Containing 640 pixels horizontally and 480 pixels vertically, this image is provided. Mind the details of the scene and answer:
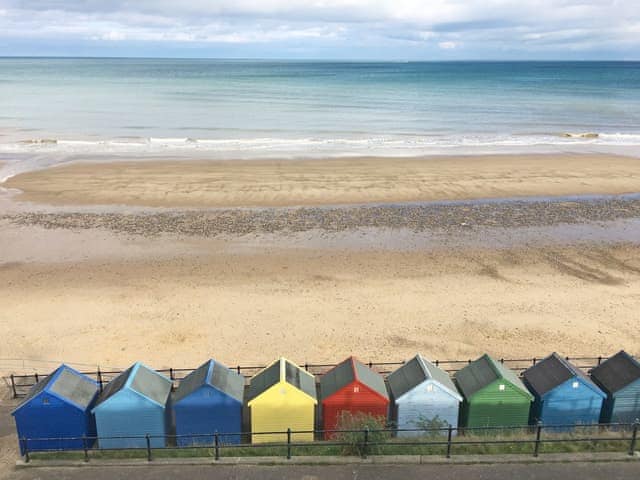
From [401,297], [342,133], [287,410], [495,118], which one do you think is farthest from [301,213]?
[495,118]

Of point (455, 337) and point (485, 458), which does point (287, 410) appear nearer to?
point (485, 458)

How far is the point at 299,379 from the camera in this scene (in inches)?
461

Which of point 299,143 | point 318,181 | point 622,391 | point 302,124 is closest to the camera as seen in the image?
point 622,391

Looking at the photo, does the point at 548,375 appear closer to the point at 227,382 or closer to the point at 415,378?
the point at 415,378

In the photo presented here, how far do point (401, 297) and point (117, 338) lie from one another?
9.55 meters

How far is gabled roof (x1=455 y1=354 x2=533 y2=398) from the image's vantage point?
11.5 meters

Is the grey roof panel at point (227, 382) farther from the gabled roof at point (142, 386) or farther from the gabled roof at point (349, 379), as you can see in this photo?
the gabled roof at point (349, 379)

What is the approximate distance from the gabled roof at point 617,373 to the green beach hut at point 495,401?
1843 millimetres

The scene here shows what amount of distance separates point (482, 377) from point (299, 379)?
12.9ft

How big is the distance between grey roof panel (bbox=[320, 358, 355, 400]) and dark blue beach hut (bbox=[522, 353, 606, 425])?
13.1 ft

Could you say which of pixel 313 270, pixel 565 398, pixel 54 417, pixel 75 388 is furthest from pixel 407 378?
pixel 313 270

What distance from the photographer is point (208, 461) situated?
10203 millimetres

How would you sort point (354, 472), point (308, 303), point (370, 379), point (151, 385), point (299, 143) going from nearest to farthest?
1. point (354, 472)
2. point (151, 385)
3. point (370, 379)
4. point (308, 303)
5. point (299, 143)

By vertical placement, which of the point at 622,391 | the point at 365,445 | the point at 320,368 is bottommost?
the point at 320,368
